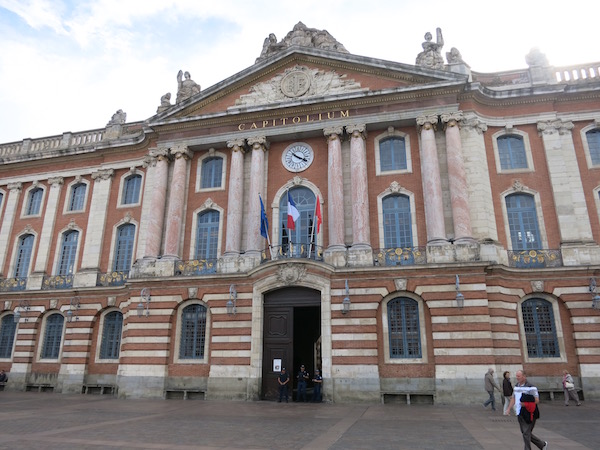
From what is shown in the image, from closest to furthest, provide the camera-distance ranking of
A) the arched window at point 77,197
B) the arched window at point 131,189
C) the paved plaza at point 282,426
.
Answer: the paved plaza at point 282,426
the arched window at point 131,189
the arched window at point 77,197

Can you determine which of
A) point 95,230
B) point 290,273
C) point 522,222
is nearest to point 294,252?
point 290,273

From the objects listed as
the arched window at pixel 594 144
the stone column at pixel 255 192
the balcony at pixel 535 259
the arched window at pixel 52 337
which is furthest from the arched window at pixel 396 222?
the arched window at pixel 52 337

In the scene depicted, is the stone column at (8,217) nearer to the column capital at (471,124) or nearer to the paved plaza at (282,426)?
the paved plaza at (282,426)

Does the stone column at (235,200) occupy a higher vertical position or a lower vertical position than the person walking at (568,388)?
higher

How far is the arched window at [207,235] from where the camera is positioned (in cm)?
2381

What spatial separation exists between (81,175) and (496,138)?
2445 cm

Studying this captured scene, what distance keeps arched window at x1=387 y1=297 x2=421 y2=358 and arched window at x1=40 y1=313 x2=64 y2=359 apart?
18800mm

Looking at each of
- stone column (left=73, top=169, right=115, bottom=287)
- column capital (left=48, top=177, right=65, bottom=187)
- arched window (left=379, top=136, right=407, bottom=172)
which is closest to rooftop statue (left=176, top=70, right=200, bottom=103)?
stone column (left=73, top=169, right=115, bottom=287)

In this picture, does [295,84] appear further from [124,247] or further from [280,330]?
[124,247]

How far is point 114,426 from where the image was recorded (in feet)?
42.1

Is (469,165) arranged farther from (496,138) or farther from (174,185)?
(174,185)

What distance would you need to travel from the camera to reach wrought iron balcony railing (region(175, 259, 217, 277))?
2261 centimetres

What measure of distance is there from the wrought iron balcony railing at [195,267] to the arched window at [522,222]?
47.1 ft

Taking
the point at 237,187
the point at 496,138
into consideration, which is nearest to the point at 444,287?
the point at 496,138
